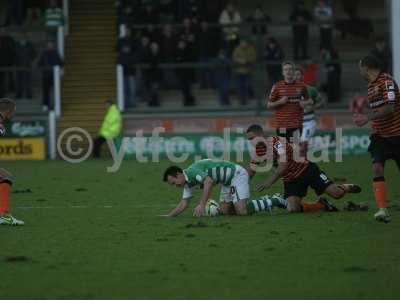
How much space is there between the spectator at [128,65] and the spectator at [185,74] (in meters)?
1.24

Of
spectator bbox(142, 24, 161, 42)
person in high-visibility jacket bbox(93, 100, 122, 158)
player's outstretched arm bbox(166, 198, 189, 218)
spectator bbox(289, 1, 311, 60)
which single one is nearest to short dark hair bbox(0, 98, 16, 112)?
player's outstretched arm bbox(166, 198, 189, 218)

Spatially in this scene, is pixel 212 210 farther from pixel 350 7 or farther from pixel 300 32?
pixel 350 7

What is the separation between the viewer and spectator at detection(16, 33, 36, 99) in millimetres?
30609

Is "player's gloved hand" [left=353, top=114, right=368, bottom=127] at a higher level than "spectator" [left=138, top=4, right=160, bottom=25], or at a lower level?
lower

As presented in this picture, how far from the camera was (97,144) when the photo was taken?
2844 cm

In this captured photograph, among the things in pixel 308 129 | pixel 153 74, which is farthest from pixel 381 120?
pixel 153 74

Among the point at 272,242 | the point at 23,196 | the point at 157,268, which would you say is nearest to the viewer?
the point at 157,268

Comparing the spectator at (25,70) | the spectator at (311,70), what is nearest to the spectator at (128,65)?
the spectator at (25,70)

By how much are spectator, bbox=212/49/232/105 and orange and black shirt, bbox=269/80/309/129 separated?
1074 cm


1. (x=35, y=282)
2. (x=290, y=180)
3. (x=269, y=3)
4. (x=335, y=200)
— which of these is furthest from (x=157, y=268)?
(x=269, y=3)

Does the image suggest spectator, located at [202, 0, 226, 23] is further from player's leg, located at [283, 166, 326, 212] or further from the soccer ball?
the soccer ball

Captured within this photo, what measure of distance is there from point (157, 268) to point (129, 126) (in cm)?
1943

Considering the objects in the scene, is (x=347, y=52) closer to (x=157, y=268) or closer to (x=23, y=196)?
(x=23, y=196)

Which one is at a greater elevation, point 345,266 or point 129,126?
point 129,126
